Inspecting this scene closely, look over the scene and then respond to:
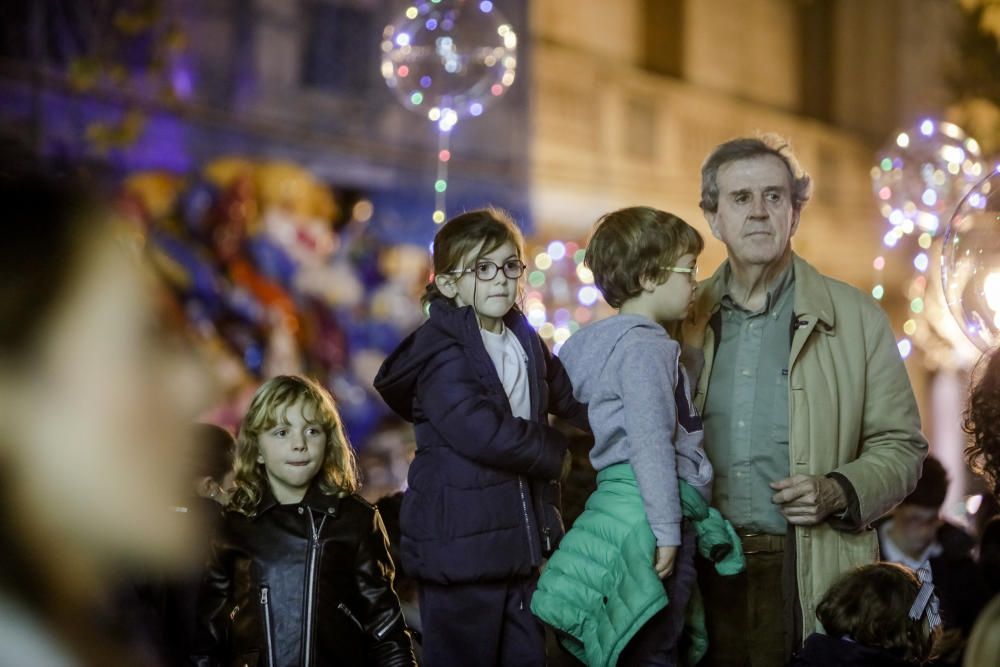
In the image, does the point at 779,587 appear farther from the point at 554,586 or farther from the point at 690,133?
the point at 690,133

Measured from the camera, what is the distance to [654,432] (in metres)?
3.81

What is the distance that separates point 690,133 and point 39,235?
62.9 ft

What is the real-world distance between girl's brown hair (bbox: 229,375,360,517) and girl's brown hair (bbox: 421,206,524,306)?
0.44 m

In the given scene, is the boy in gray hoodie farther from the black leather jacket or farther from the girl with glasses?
the black leather jacket

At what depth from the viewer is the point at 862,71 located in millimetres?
23109

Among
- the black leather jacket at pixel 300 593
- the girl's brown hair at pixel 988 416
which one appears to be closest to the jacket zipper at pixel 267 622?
the black leather jacket at pixel 300 593

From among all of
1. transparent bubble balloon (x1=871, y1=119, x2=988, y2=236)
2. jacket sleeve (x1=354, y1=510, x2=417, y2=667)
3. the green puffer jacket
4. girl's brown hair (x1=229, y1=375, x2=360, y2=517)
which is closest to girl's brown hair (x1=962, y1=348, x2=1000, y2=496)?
the green puffer jacket

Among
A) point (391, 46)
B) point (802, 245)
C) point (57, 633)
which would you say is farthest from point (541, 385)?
point (802, 245)

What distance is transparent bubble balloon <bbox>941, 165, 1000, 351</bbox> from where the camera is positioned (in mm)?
4309

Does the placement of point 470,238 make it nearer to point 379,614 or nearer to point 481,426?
point 481,426

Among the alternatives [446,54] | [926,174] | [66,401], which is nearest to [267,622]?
[66,401]

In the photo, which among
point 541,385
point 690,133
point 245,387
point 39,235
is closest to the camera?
point 39,235

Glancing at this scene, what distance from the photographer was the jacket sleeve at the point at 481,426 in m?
3.84

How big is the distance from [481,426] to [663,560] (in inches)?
22.9
